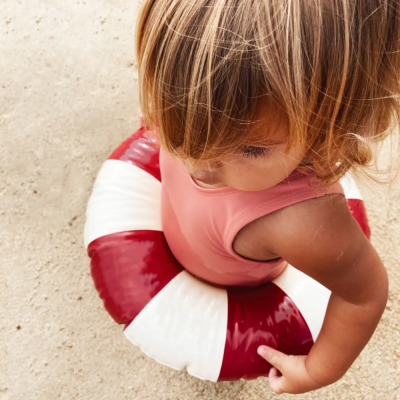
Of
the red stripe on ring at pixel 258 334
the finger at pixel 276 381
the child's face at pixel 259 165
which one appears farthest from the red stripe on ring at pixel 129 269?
the child's face at pixel 259 165

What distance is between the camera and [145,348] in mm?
868

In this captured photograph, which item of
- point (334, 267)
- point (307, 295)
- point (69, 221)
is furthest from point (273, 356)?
point (69, 221)

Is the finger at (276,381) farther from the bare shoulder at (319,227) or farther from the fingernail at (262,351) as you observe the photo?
the bare shoulder at (319,227)

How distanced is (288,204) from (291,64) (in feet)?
0.68

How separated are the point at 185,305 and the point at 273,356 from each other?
0.18 meters

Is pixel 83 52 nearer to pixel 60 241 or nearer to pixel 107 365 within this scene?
pixel 60 241

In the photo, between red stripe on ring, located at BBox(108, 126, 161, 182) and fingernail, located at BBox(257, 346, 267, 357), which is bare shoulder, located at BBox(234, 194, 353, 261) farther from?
red stripe on ring, located at BBox(108, 126, 161, 182)

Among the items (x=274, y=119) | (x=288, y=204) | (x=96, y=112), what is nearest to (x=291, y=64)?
(x=274, y=119)

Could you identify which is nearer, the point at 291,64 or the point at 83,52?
the point at 291,64

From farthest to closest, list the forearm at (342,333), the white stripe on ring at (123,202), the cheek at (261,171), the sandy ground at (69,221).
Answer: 1. the sandy ground at (69,221)
2. the white stripe on ring at (123,202)
3. the forearm at (342,333)
4. the cheek at (261,171)

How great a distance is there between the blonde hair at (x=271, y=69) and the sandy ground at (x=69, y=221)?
59 cm

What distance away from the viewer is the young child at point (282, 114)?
394 millimetres

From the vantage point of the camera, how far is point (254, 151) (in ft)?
A: 1.60

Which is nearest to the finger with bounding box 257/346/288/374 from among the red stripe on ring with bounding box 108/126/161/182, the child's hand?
the child's hand
